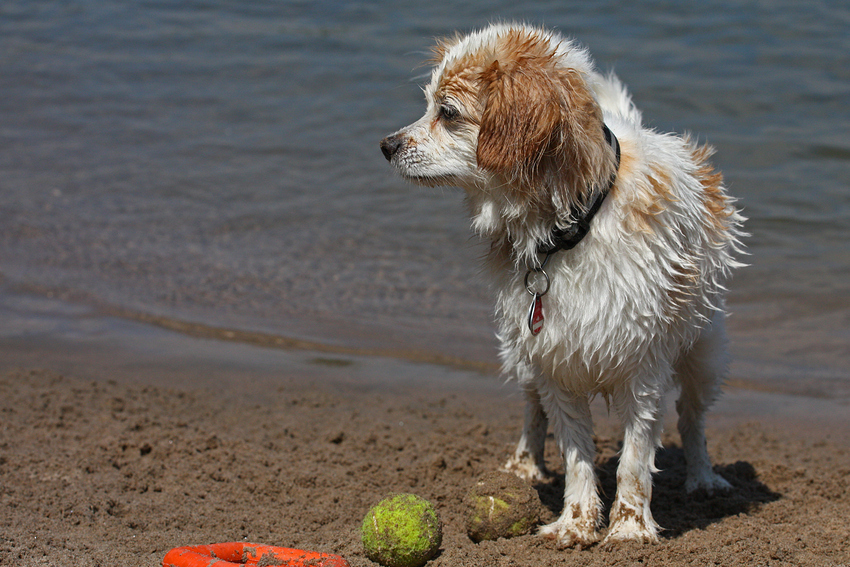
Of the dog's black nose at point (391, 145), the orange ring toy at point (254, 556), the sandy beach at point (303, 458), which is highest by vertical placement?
the dog's black nose at point (391, 145)

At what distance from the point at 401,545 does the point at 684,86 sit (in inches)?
320

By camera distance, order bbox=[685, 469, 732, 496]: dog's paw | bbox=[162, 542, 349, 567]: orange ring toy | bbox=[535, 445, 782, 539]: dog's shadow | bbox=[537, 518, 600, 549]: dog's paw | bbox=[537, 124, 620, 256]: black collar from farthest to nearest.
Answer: bbox=[685, 469, 732, 496]: dog's paw < bbox=[535, 445, 782, 539]: dog's shadow < bbox=[537, 518, 600, 549]: dog's paw < bbox=[537, 124, 620, 256]: black collar < bbox=[162, 542, 349, 567]: orange ring toy

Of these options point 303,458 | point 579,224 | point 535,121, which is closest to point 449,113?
point 535,121

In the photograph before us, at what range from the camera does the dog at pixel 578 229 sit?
2.85m

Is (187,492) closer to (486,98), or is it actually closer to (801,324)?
(486,98)

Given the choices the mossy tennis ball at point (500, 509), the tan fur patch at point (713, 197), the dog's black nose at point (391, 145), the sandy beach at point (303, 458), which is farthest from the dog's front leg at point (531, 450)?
the dog's black nose at point (391, 145)

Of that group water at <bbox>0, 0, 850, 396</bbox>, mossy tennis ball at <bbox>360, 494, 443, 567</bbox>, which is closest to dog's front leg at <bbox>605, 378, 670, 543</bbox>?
mossy tennis ball at <bbox>360, 494, 443, 567</bbox>

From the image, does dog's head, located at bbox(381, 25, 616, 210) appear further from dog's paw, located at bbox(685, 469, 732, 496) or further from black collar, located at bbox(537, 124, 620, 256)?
dog's paw, located at bbox(685, 469, 732, 496)

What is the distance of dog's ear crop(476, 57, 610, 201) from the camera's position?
278 cm

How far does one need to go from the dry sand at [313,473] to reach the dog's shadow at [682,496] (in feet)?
0.04

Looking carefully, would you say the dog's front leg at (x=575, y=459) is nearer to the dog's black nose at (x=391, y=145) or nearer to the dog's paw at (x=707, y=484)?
the dog's paw at (x=707, y=484)

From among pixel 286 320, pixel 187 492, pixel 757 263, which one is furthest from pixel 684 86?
pixel 187 492

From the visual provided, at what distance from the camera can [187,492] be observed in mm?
3486

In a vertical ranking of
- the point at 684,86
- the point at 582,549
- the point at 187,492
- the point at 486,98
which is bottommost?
the point at 187,492
